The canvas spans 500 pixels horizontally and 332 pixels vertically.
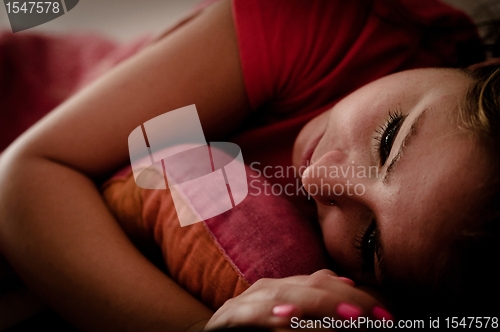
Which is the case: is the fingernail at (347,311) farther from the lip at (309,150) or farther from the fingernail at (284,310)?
the lip at (309,150)

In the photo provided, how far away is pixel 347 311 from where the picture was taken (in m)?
0.30

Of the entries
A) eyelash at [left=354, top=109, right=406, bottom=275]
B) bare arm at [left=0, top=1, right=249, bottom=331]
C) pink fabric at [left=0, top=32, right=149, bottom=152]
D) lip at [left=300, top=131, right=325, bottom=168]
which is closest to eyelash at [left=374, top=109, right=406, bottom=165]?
eyelash at [left=354, top=109, right=406, bottom=275]

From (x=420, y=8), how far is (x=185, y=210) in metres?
0.50

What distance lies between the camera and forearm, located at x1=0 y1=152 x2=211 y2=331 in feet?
1.23

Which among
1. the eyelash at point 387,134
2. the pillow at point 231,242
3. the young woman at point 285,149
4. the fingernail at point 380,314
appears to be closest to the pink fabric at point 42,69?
the young woman at point 285,149

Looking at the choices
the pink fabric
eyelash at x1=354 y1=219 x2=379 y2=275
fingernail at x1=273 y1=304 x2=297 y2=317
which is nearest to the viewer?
fingernail at x1=273 y1=304 x2=297 y2=317

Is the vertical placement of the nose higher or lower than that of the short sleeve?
lower

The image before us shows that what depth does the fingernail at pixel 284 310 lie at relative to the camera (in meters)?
0.28

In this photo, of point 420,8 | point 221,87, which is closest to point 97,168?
point 221,87

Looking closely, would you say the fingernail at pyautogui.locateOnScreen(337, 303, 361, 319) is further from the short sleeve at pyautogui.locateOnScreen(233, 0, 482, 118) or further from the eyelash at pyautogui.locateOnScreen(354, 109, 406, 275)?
the short sleeve at pyautogui.locateOnScreen(233, 0, 482, 118)

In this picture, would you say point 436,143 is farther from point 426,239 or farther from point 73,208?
point 73,208

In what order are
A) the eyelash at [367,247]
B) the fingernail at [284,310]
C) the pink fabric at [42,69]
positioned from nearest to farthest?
the fingernail at [284,310] → the eyelash at [367,247] → the pink fabric at [42,69]

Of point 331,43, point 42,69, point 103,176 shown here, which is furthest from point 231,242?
point 42,69

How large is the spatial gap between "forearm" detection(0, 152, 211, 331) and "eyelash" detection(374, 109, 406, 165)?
254mm
